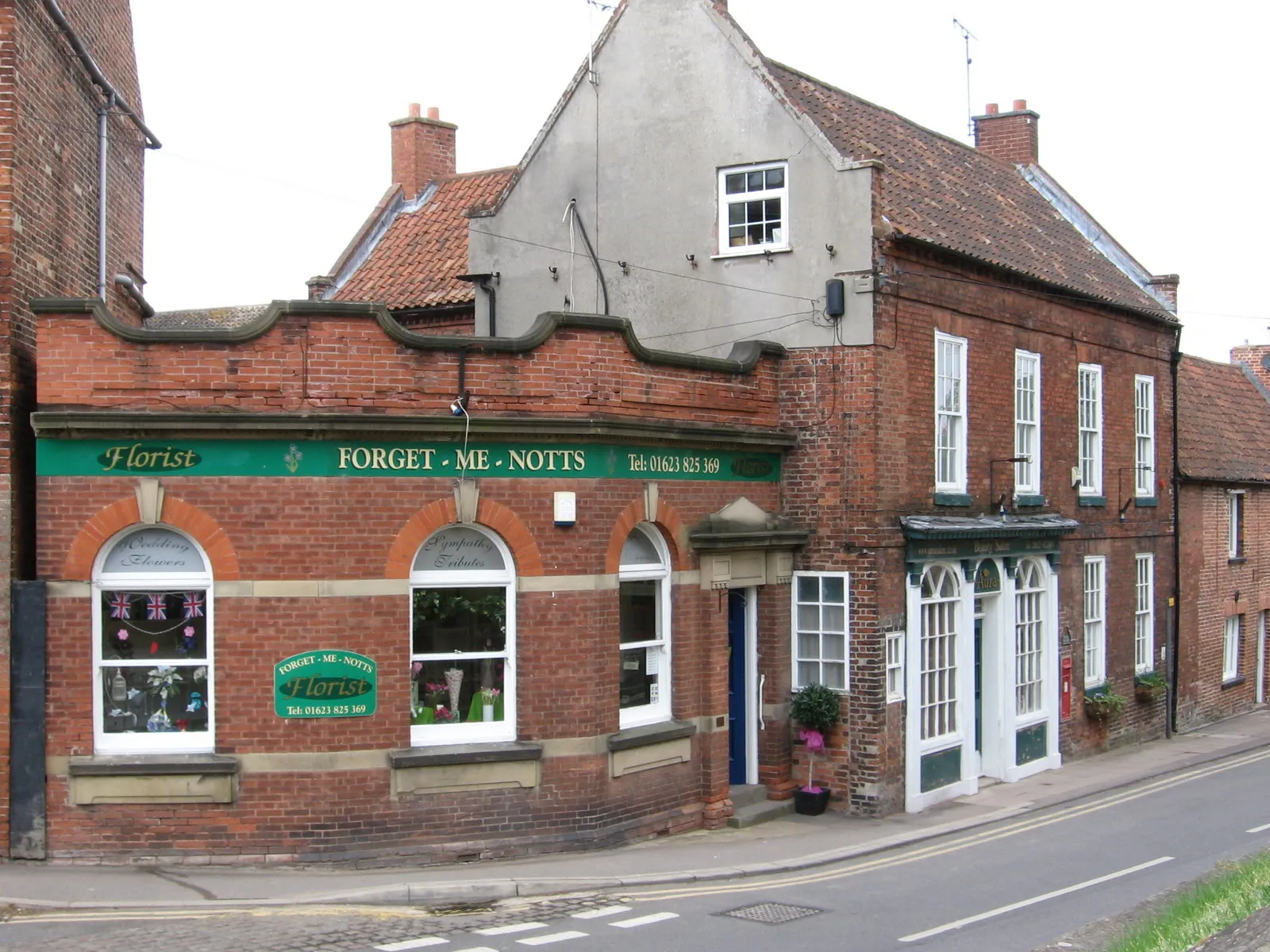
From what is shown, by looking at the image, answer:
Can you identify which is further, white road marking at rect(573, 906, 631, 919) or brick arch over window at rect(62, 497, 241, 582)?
brick arch over window at rect(62, 497, 241, 582)

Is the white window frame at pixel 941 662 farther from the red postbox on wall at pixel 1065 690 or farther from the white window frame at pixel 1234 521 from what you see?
the white window frame at pixel 1234 521

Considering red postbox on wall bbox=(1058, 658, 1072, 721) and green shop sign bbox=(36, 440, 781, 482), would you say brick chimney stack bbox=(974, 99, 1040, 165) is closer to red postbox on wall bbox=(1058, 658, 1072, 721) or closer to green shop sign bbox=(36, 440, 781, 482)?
red postbox on wall bbox=(1058, 658, 1072, 721)

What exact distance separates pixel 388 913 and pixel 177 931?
1.71 m

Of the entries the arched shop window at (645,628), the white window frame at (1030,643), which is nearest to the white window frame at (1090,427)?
the white window frame at (1030,643)

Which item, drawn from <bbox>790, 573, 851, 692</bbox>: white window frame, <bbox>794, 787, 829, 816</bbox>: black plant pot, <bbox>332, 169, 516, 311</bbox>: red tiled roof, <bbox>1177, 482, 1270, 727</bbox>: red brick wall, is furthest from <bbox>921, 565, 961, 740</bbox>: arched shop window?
<bbox>1177, 482, 1270, 727</bbox>: red brick wall

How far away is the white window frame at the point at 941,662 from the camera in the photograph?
18.3m

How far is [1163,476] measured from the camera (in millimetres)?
25594

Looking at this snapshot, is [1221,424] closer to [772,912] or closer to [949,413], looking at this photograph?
[949,413]

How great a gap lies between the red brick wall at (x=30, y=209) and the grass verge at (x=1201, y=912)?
987 centimetres

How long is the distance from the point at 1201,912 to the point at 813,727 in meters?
7.00

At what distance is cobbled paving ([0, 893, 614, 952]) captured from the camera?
10.5 m

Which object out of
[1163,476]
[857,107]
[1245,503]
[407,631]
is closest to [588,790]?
[407,631]

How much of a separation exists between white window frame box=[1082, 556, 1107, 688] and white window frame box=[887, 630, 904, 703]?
6.33 meters

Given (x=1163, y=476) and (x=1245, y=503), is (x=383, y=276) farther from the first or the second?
(x=1245, y=503)
